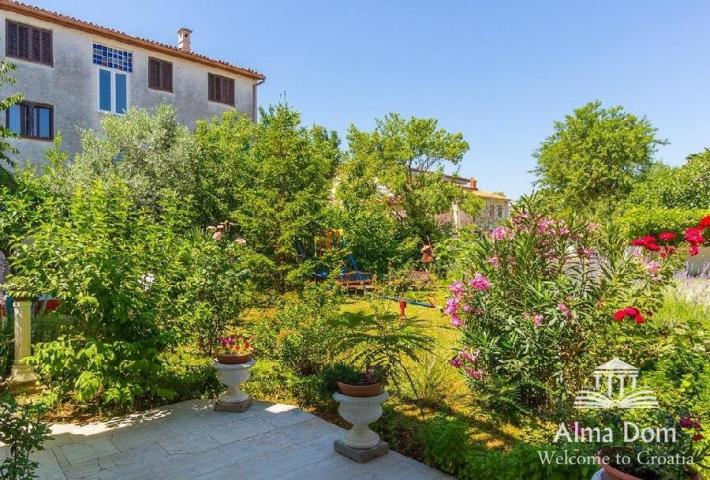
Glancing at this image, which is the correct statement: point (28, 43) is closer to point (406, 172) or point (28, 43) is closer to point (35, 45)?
point (35, 45)

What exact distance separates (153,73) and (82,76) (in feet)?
9.76

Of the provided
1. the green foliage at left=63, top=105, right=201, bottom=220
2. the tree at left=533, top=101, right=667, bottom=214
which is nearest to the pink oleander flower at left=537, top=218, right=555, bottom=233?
the green foliage at left=63, top=105, right=201, bottom=220

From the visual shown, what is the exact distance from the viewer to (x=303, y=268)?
12.6m

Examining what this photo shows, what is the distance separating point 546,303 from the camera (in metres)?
4.88

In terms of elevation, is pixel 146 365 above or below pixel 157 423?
above

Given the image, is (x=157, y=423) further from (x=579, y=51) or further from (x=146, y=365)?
(x=579, y=51)

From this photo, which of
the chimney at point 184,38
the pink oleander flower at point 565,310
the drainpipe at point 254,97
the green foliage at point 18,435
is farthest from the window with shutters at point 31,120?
the pink oleander flower at point 565,310


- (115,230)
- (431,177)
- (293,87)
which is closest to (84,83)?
(293,87)

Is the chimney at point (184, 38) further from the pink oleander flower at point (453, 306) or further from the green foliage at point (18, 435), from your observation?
the green foliage at point (18, 435)

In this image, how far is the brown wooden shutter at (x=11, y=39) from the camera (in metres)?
17.0

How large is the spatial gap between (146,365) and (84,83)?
60.4 feet

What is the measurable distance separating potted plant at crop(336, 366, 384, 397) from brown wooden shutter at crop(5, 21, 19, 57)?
19902 millimetres

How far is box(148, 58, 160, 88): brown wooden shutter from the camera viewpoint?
20.6 metres

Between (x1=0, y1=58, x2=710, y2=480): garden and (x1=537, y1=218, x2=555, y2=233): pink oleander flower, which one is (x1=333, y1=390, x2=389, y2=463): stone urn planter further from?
(x1=537, y1=218, x2=555, y2=233): pink oleander flower
